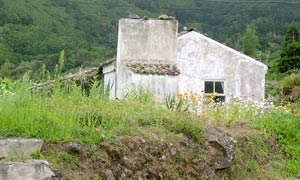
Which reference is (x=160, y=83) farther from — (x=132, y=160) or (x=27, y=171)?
(x=27, y=171)

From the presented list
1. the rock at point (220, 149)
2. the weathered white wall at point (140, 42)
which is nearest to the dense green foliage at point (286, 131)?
the rock at point (220, 149)

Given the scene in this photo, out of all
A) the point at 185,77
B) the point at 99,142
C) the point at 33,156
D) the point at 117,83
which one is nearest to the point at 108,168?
the point at 99,142

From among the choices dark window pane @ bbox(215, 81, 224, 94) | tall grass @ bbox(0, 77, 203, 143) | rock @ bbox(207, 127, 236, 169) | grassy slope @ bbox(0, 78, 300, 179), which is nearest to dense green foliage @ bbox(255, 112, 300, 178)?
grassy slope @ bbox(0, 78, 300, 179)

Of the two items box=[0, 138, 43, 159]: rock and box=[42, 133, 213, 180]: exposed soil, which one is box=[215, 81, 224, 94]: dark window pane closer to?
box=[42, 133, 213, 180]: exposed soil

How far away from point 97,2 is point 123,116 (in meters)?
74.0

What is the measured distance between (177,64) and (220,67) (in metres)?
1.87

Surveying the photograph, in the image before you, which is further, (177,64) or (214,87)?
(214,87)

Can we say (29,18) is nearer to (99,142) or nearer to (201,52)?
(201,52)

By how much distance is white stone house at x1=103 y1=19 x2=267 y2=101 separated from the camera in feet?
58.8

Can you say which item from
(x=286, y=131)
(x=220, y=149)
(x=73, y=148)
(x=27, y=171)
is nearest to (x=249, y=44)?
(x=286, y=131)

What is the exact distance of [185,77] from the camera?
771 inches

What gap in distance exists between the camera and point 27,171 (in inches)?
216

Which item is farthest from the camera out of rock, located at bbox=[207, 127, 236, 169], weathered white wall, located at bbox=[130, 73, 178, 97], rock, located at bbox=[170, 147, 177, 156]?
weathered white wall, located at bbox=[130, 73, 178, 97]

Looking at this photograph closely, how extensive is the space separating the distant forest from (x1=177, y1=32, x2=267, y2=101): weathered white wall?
21.1m
